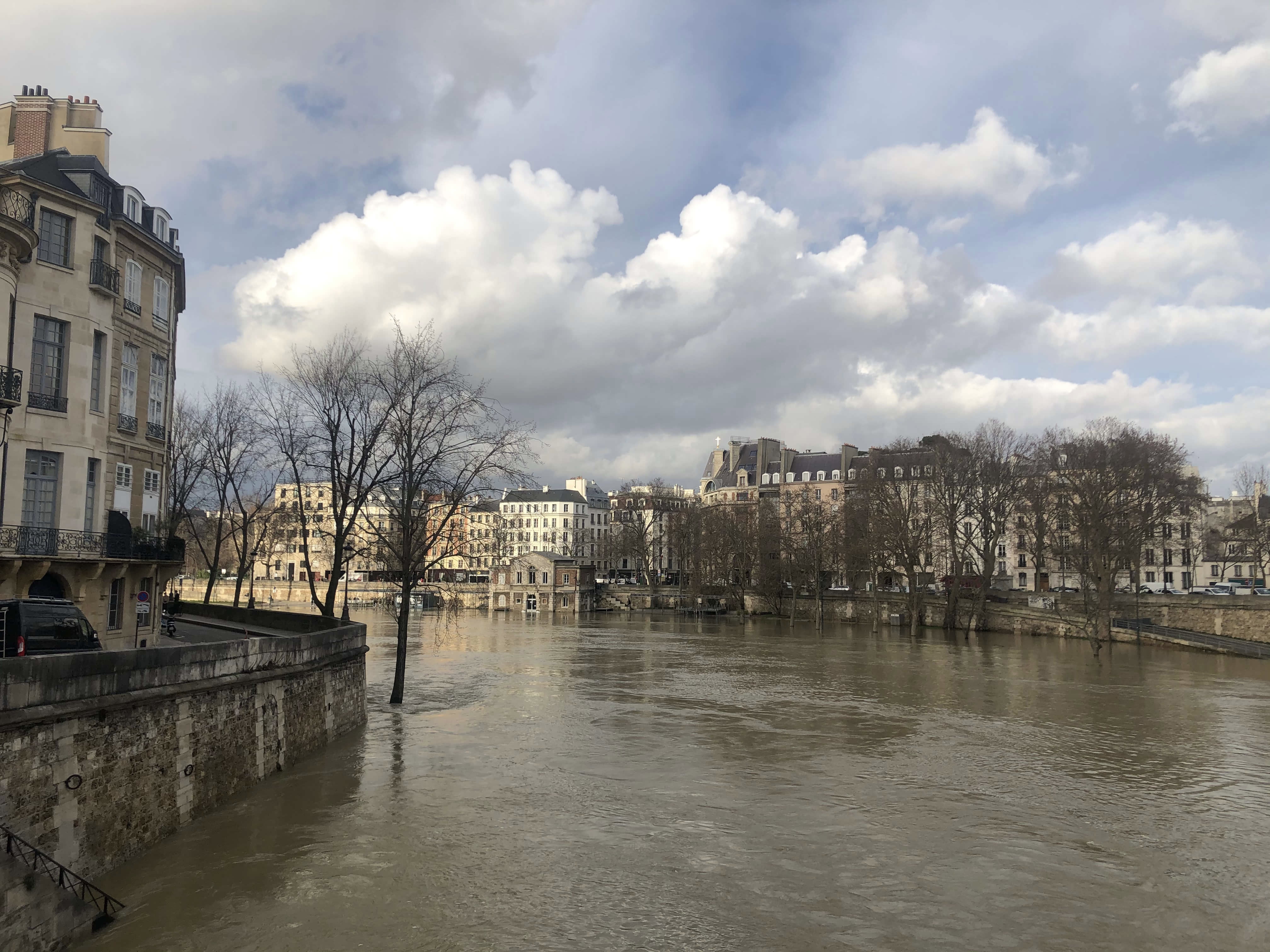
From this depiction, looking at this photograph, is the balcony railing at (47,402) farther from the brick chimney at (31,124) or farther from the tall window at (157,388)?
the brick chimney at (31,124)

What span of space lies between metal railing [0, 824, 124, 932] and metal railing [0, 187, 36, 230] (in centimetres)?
1419

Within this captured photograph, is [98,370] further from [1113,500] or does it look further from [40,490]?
[1113,500]

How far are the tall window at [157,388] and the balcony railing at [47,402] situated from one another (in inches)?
138

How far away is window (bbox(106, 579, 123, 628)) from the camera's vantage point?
2342 cm

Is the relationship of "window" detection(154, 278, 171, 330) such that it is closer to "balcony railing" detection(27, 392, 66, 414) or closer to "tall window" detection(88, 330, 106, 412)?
"tall window" detection(88, 330, 106, 412)

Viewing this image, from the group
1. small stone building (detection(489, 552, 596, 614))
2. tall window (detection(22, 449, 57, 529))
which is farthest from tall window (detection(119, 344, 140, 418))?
small stone building (detection(489, 552, 596, 614))

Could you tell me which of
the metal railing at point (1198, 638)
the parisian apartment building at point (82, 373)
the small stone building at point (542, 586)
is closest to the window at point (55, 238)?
the parisian apartment building at point (82, 373)

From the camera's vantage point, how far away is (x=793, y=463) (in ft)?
384

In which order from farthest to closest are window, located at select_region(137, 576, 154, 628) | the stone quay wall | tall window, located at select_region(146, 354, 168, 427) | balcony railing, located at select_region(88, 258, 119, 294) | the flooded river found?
tall window, located at select_region(146, 354, 168, 427) < window, located at select_region(137, 576, 154, 628) < balcony railing, located at select_region(88, 258, 119, 294) < the flooded river < the stone quay wall

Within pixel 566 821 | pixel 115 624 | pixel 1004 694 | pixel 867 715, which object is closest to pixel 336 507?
pixel 115 624

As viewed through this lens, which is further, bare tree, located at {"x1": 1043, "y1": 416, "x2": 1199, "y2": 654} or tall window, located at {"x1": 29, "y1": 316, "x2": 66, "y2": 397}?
bare tree, located at {"x1": 1043, "y1": 416, "x2": 1199, "y2": 654}

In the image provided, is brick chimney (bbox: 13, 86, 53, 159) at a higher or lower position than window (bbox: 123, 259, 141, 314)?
higher

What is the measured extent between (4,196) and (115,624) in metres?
11.0

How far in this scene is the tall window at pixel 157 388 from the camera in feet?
83.4
